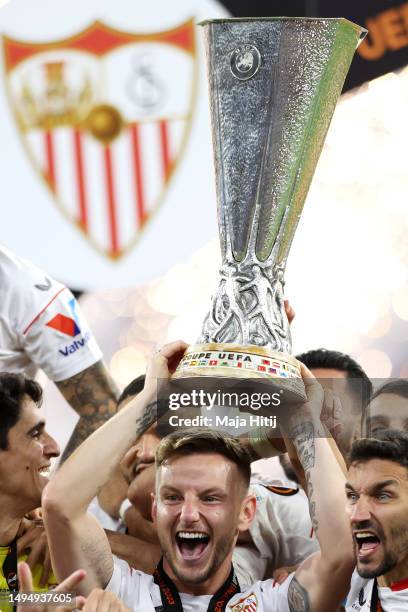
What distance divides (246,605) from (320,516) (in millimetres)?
240

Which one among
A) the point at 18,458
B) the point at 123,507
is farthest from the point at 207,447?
the point at 123,507

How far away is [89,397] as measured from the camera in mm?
3133

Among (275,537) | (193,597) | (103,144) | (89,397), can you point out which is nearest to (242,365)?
(193,597)

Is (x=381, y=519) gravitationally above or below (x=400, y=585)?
above

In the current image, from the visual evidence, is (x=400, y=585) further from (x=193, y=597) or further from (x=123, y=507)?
(x=123, y=507)

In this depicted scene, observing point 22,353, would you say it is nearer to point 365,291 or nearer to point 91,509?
point 91,509

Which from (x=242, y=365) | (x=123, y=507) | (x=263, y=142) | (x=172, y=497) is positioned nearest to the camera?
(x=242, y=365)

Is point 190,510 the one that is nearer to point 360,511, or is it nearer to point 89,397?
point 360,511

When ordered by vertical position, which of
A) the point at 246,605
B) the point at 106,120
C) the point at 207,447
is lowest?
the point at 246,605

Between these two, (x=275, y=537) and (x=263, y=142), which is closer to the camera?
(x=263, y=142)

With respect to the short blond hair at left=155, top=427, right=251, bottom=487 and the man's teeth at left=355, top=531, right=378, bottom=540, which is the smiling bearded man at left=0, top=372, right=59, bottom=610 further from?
the man's teeth at left=355, top=531, right=378, bottom=540

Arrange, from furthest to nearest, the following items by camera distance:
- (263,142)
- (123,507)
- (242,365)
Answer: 1. (123,507)
2. (263,142)
3. (242,365)

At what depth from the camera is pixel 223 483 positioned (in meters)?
2.36

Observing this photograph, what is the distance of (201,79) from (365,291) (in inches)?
49.8
